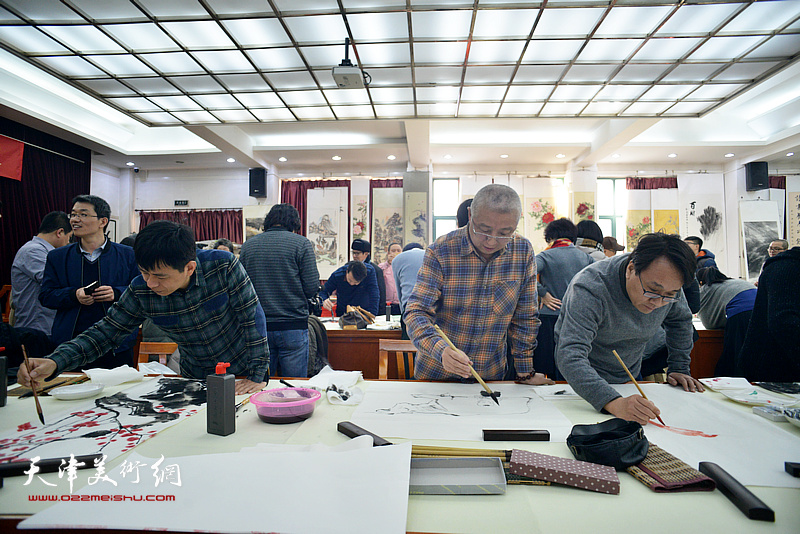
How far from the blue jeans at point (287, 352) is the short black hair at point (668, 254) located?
2.05 meters

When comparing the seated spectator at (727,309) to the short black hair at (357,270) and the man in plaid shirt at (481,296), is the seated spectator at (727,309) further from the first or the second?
the short black hair at (357,270)

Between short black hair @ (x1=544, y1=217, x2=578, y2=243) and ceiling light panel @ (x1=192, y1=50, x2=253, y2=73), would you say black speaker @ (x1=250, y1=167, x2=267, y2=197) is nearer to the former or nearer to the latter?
ceiling light panel @ (x1=192, y1=50, x2=253, y2=73)

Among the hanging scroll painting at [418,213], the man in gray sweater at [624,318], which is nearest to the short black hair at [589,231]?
the man in gray sweater at [624,318]

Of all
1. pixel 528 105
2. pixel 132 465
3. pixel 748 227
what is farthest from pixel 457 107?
pixel 748 227

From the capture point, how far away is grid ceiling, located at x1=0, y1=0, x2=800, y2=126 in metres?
3.24

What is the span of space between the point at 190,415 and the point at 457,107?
4.71 meters

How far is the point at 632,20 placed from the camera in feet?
11.1

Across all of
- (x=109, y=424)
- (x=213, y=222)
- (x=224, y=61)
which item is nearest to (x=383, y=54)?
(x=224, y=61)

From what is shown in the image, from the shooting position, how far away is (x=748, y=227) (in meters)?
7.58

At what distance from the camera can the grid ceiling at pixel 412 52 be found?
324 cm

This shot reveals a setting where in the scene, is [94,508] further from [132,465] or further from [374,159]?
[374,159]

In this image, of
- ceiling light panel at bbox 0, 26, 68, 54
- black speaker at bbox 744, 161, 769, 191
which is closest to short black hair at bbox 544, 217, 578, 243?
ceiling light panel at bbox 0, 26, 68, 54

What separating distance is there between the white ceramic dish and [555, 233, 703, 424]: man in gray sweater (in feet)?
5.58

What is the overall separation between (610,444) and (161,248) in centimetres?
154
